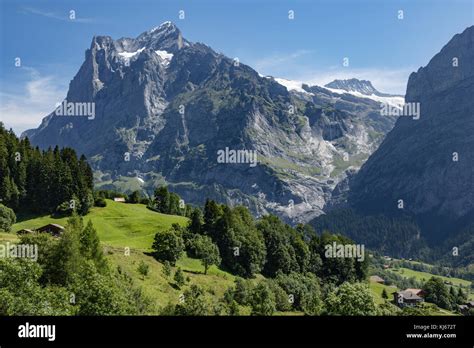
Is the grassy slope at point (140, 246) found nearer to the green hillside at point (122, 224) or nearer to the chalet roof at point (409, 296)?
the green hillside at point (122, 224)

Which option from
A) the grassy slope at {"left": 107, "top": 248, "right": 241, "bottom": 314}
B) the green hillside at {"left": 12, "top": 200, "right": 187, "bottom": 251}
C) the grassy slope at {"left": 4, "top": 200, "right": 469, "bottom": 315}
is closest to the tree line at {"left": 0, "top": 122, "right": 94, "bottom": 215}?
the green hillside at {"left": 12, "top": 200, "right": 187, "bottom": 251}

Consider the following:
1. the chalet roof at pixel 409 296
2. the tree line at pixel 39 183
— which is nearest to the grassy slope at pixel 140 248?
the tree line at pixel 39 183

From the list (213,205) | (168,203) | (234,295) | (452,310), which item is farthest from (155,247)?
(452,310)

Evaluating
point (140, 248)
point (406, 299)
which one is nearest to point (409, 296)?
point (406, 299)

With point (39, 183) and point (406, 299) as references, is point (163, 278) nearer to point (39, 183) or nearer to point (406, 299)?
point (39, 183)

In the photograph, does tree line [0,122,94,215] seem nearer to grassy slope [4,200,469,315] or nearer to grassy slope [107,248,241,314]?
grassy slope [4,200,469,315]

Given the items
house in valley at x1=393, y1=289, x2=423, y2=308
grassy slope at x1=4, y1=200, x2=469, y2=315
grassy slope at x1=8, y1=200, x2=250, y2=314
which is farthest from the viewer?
house in valley at x1=393, y1=289, x2=423, y2=308

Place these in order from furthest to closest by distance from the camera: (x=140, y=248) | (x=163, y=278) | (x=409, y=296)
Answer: (x=409, y=296) < (x=140, y=248) < (x=163, y=278)

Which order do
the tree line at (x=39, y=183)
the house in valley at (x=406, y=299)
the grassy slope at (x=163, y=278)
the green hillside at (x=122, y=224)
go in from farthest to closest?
the house in valley at (x=406, y=299) < the tree line at (x=39, y=183) < the green hillside at (x=122, y=224) < the grassy slope at (x=163, y=278)

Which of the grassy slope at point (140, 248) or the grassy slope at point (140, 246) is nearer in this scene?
the grassy slope at point (140, 248)

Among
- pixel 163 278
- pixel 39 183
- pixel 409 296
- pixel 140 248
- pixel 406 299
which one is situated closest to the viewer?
pixel 163 278
